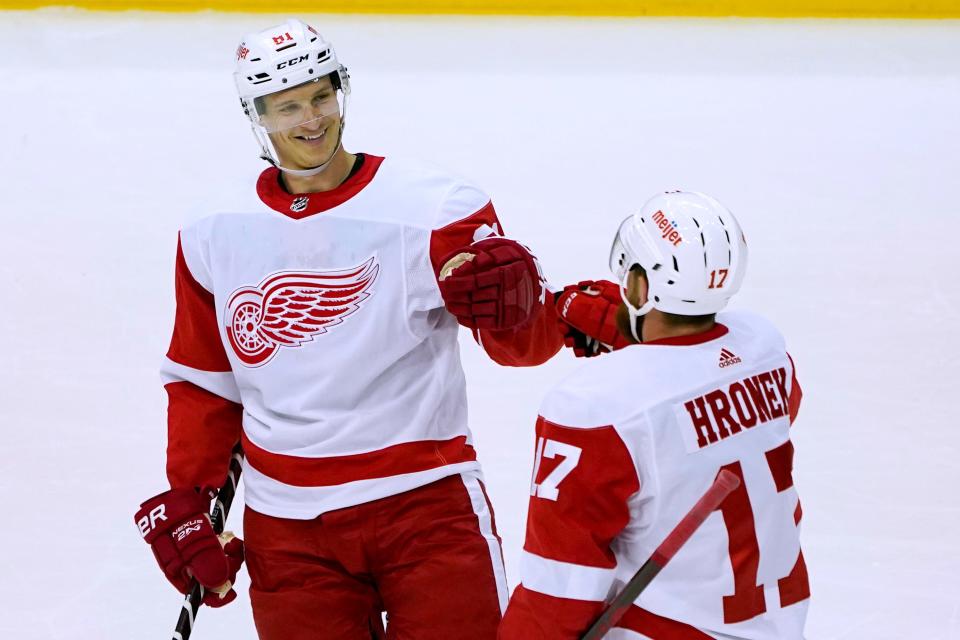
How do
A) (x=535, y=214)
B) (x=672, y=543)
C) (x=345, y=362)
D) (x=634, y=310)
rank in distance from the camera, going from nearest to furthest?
(x=672, y=543) → (x=634, y=310) → (x=345, y=362) → (x=535, y=214)

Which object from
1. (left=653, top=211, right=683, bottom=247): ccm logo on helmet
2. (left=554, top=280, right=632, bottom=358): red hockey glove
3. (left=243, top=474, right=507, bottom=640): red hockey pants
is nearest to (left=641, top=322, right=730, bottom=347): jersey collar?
(left=653, top=211, right=683, bottom=247): ccm logo on helmet

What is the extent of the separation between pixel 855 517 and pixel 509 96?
247cm

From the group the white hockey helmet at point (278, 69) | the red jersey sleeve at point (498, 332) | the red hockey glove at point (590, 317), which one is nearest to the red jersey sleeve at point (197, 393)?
the white hockey helmet at point (278, 69)

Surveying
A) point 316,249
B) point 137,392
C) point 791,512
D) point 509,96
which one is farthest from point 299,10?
point 791,512

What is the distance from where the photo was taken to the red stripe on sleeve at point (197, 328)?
2.13 m

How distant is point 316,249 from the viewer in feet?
6.70

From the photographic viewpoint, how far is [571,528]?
5.29ft

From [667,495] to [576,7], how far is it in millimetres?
4373

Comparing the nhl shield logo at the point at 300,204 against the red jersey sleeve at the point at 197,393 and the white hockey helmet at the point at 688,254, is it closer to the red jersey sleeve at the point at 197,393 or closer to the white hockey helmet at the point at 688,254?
the red jersey sleeve at the point at 197,393

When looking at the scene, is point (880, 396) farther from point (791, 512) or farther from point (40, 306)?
point (40, 306)

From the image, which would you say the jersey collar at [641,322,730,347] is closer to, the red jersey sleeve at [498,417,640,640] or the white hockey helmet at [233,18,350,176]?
the red jersey sleeve at [498,417,640,640]

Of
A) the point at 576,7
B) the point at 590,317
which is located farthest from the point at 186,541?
→ the point at 576,7

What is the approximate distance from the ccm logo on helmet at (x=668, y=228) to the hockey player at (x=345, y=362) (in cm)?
34

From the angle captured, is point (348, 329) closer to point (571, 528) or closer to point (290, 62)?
point (290, 62)
